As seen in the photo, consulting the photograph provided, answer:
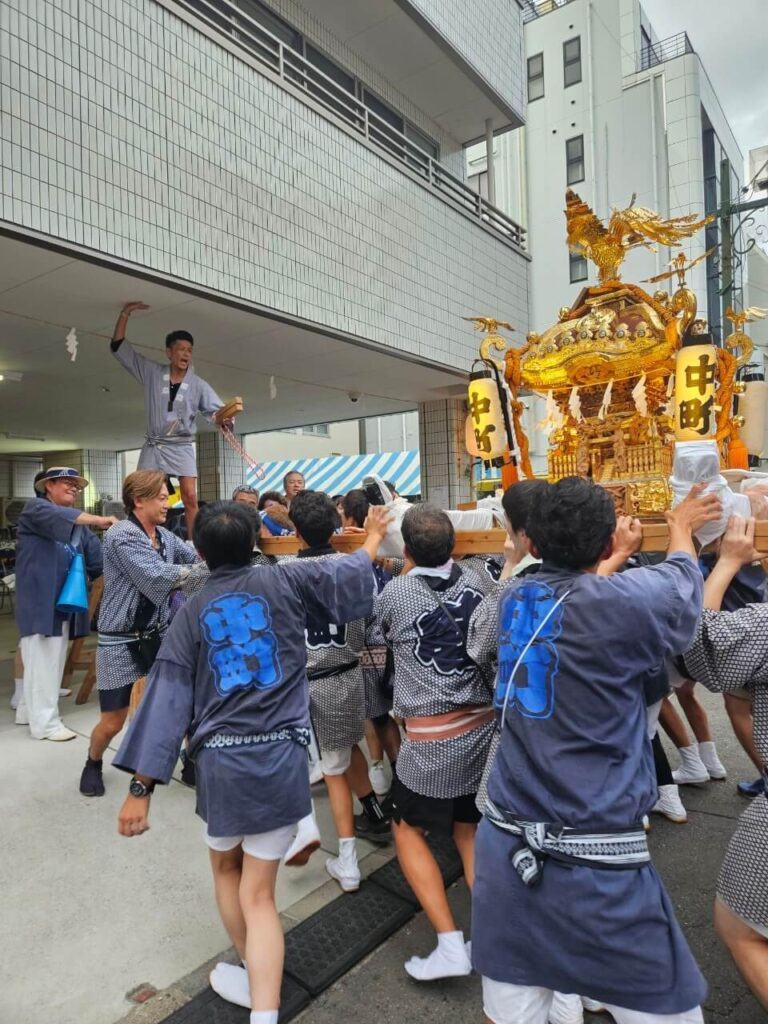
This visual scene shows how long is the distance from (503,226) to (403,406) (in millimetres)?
3500

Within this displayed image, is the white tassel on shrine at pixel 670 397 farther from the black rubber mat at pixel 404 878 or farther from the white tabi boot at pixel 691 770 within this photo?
the black rubber mat at pixel 404 878

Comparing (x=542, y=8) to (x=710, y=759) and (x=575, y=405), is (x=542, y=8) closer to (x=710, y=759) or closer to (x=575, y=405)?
(x=575, y=405)

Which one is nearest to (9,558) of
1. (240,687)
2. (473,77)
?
(473,77)

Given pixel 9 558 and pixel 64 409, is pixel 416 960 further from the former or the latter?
pixel 9 558

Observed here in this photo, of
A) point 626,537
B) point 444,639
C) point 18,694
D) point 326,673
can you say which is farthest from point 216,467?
point 626,537

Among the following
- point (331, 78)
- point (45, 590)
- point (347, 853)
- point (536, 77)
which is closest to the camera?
point (347, 853)

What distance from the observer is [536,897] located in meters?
1.68

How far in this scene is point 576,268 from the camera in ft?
49.8

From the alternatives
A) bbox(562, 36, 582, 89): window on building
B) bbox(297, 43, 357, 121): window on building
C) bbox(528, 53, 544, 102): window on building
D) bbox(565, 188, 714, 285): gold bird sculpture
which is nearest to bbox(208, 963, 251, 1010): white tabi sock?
bbox(565, 188, 714, 285): gold bird sculpture

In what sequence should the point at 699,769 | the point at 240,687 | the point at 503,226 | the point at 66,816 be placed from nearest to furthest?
the point at 240,687 < the point at 66,816 < the point at 699,769 < the point at 503,226

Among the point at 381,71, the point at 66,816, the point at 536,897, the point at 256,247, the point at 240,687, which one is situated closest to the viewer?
the point at 536,897

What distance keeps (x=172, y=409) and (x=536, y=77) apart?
1751 centimetres

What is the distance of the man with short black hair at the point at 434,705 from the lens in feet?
8.70

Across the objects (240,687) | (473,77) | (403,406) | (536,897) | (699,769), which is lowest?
(699,769)
